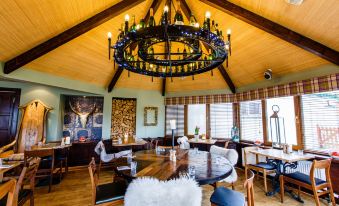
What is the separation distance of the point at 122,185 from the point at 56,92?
155 inches

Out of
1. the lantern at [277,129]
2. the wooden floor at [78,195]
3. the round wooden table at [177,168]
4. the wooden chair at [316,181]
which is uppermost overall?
the lantern at [277,129]

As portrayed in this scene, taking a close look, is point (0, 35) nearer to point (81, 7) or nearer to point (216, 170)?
point (81, 7)

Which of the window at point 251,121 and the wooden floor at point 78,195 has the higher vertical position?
the window at point 251,121

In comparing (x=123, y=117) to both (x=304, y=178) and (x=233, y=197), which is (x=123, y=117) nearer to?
(x=233, y=197)

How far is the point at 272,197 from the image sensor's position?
3170 millimetres

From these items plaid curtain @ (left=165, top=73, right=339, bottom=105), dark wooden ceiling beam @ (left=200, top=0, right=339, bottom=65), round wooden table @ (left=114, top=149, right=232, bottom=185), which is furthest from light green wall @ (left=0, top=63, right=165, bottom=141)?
dark wooden ceiling beam @ (left=200, top=0, right=339, bottom=65)

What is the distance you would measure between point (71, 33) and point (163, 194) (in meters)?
3.16

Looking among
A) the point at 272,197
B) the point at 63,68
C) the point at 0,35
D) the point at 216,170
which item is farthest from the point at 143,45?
the point at 272,197

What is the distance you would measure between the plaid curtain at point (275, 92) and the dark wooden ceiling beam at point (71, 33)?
141 inches

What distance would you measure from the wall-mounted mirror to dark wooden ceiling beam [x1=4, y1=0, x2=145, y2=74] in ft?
11.2

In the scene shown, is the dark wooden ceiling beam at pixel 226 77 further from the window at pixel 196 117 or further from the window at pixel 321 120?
the window at pixel 321 120

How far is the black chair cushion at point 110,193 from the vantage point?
2.05m

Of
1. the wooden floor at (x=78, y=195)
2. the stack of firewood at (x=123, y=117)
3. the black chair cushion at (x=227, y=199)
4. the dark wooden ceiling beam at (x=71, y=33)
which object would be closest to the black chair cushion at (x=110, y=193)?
the wooden floor at (x=78, y=195)

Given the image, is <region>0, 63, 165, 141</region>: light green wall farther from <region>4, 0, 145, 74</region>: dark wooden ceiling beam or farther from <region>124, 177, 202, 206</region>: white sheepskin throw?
<region>124, 177, 202, 206</region>: white sheepskin throw
